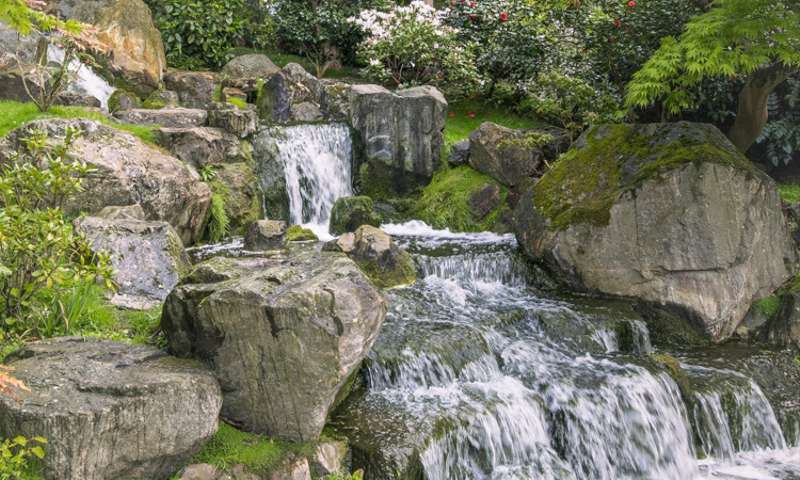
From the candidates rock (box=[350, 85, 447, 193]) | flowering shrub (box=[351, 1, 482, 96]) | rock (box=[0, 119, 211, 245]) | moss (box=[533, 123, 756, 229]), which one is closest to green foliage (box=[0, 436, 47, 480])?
rock (box=[0, 119, 211, 245])

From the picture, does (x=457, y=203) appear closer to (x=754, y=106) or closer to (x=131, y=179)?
(x=754, y=106)

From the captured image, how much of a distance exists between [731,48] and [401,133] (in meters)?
6.71

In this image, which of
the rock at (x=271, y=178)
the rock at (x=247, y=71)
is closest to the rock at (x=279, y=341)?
the rock at (x=271, y=178)

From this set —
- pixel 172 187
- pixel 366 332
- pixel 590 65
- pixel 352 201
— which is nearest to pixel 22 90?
pixel 172 187

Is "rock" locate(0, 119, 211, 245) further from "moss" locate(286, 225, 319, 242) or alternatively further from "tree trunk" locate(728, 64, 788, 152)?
"tree trunk" locate(728, 64, 788, 152)

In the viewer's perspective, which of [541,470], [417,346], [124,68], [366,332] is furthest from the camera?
[124,68]

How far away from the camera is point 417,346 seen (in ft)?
26.9

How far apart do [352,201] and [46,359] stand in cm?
798

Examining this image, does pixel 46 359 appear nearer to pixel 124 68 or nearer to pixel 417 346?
pixel 417 346

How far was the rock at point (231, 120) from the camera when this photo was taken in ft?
46.3

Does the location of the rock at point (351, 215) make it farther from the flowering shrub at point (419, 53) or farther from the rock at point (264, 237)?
the flowering shrub at point (419, 53)

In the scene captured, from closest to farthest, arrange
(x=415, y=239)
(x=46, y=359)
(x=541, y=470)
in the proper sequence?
(x=46, y=359) → (x=541, y=470) → (x=415, y=239)

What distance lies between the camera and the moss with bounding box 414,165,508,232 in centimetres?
1413

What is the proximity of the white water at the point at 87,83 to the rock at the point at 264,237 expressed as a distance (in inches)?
233
